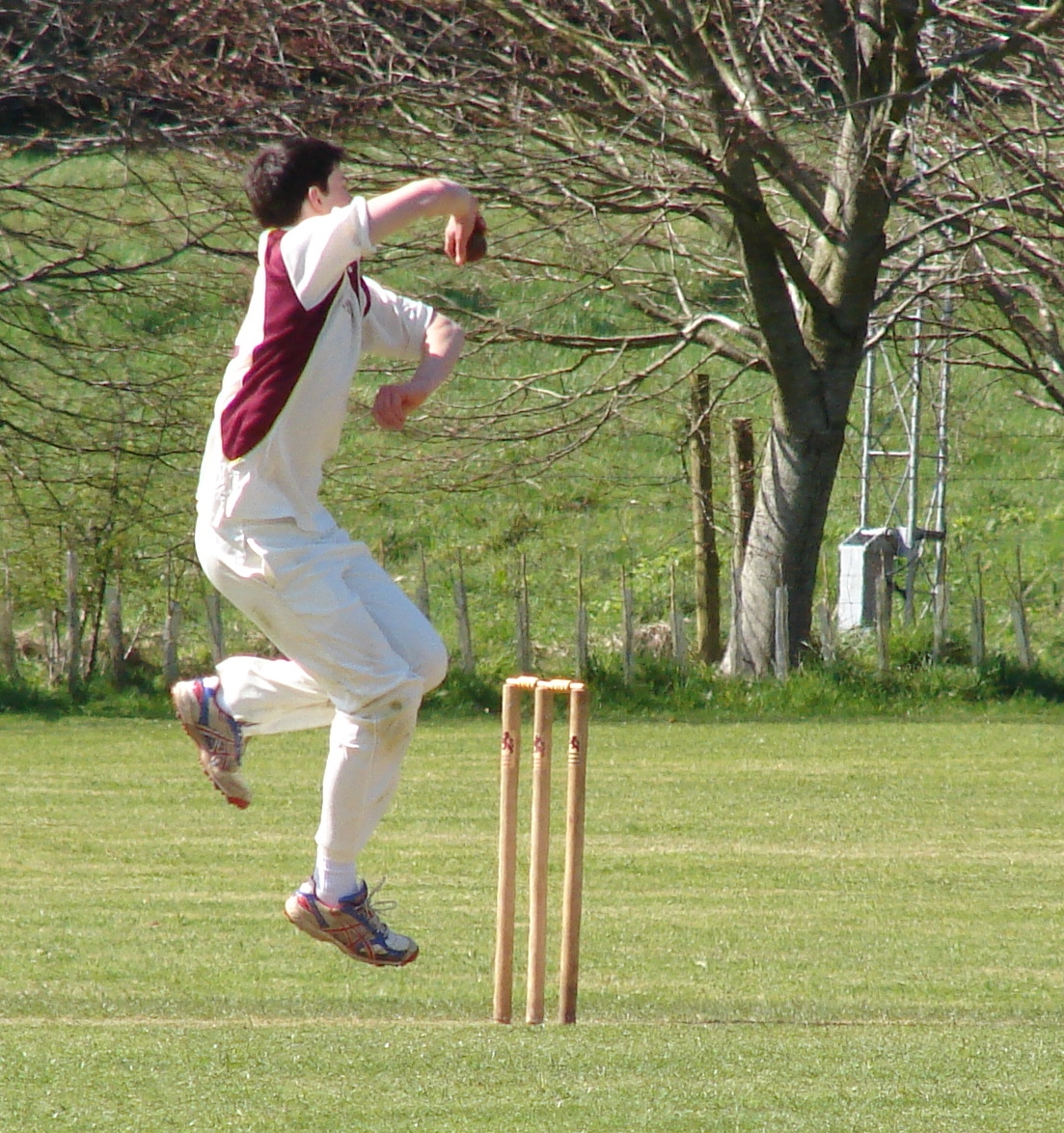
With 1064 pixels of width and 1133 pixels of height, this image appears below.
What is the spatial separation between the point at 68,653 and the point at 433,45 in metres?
6.12

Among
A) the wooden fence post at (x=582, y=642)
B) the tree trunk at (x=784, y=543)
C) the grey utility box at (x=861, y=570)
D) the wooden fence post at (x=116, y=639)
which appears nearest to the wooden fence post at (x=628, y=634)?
the wooden fence post at (x=582, y=642)

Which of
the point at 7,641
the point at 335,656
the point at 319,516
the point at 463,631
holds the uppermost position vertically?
the point at 319,516

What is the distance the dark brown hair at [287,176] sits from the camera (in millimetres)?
5055

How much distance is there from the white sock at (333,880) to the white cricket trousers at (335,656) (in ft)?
0.09

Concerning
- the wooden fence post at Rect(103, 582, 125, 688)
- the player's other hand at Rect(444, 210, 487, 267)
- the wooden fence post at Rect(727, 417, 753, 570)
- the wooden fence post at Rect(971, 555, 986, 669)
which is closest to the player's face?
the player's other hand at Rect(444, 210, 487, 267)

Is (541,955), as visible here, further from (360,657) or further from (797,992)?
(360,657)

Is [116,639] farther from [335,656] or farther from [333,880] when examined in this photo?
[335,656]

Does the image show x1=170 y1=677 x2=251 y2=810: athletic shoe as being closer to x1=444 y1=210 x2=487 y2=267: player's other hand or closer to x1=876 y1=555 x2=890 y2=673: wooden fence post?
x1=444 y1=210 x2=487 y2=267: player's other hand

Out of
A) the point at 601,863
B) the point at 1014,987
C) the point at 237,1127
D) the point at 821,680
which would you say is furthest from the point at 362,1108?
the point at 821,680

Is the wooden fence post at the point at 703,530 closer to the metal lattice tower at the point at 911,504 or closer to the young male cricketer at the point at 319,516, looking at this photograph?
the metal lattice tower at the point at 911,504

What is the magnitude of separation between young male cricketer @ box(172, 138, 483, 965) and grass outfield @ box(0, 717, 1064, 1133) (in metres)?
0.79

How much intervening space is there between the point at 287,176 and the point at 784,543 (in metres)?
11.9

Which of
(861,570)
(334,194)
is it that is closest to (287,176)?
(334,194)

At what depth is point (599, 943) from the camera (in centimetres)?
858
